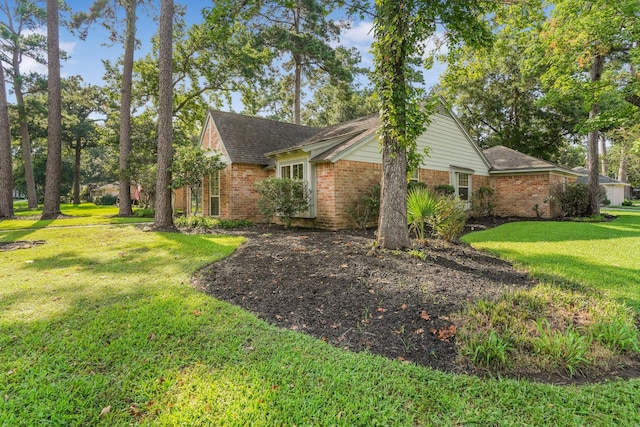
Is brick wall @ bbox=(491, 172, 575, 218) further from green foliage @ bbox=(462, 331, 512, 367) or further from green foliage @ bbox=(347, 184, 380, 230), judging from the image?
green foliage @ bbox=(462, 331, 512, 367)

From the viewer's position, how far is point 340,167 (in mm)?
10195

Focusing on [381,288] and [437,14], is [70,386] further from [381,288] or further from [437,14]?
[437,14]

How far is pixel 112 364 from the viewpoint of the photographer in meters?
2.55

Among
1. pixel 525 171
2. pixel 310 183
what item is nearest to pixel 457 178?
pixel 525 171

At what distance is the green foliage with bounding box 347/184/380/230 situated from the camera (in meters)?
10.4

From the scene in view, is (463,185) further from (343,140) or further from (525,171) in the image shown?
(343,140)

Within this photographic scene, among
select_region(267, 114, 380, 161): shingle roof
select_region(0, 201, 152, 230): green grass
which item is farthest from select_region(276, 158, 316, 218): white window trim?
select_region(0, 201, 152, 230): green grass

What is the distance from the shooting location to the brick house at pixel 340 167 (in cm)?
1046

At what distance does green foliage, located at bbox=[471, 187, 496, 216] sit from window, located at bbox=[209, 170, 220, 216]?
12.4 metres

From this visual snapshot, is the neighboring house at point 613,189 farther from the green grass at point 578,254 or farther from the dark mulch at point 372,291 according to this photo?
the dark mulch at point 372,291

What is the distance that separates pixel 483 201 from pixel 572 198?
3.92 metres

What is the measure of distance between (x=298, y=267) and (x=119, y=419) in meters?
3.33

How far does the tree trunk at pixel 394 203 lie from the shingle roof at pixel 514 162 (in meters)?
12.1

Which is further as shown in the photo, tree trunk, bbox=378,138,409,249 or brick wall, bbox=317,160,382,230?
brick wall, bbox=317,160,382,230
